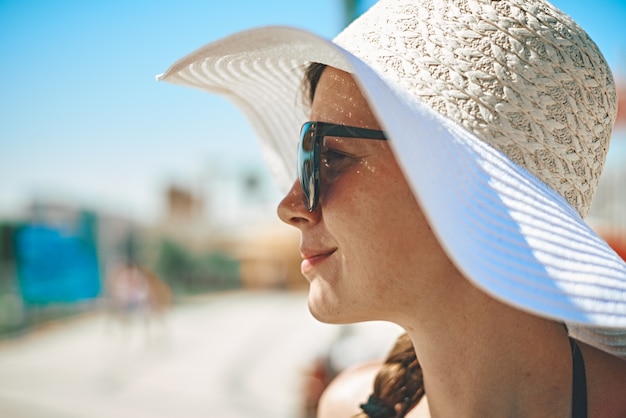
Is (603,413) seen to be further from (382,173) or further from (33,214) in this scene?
(33,214)

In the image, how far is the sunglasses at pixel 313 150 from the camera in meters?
1.37

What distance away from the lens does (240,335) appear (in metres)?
15.0

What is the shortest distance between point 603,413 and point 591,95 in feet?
2.29

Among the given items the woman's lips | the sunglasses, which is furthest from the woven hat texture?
the woman's lips

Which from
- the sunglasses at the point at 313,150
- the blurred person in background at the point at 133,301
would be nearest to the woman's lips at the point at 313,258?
the sunglasses at the point at 313,150

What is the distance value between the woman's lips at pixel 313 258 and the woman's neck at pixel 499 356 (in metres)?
0.26

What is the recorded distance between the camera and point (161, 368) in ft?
35.0

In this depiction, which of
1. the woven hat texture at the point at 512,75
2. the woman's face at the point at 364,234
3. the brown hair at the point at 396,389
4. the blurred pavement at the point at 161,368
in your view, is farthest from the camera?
the blurred pavement at the point at 161,368

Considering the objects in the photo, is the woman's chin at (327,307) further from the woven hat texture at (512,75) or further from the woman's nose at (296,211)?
the woven hat texture at (512,75)

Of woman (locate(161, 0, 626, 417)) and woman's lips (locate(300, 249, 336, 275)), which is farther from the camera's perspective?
woman's lips (locate(300, 249, 336, 275))

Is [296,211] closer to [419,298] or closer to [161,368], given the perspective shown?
[419,298]

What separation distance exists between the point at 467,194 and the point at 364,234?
0.29 m

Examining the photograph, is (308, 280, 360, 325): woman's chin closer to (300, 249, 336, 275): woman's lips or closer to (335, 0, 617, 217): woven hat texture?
(300, 249, 336, 275): woman's lips

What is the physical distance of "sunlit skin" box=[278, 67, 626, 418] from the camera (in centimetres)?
134
